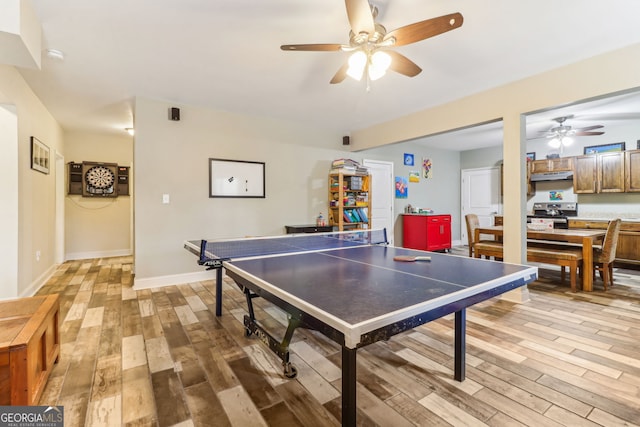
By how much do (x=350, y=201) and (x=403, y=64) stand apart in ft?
10.2

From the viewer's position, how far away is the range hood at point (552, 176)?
5.67 meters

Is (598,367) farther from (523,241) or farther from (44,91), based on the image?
(44,91)

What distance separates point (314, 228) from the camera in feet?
15.5

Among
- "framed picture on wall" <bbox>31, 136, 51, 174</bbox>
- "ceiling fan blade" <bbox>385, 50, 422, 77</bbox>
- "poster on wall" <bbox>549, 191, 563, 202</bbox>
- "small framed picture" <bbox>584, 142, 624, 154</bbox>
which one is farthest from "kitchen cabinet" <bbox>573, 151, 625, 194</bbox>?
"framed picture on wall" <bbox>31, 136, 51, 174</bbox>

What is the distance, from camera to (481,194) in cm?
743

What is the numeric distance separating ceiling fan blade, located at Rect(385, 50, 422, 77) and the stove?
16.3 feet

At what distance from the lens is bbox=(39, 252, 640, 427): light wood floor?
1504 mm

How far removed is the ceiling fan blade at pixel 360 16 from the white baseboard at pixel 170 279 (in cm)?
366

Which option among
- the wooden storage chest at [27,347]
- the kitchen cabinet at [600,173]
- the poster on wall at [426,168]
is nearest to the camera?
the wooden storage chest at [27,347]

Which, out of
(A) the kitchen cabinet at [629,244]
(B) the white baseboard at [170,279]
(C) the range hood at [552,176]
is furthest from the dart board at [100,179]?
(A) the kitchen cabinet at [629,244]

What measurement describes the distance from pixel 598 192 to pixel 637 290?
2476mm

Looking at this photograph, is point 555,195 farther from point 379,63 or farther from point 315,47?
point 315,47

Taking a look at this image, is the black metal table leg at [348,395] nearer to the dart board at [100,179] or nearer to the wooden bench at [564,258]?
the wooden bench at [564,258]

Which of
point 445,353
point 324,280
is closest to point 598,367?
point 445,353
